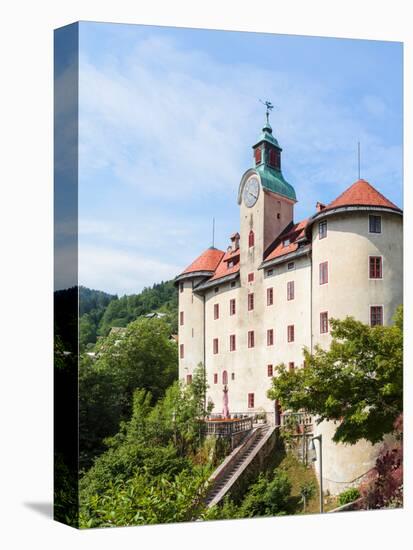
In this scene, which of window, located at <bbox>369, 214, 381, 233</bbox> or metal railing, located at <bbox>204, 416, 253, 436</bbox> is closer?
metal railing, located at <bbox>204, 416, 253, 436</bbox>

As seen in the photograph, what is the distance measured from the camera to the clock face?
634 inches

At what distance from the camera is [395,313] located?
16.6m

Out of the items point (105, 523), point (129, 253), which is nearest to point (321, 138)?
point (129, 253)

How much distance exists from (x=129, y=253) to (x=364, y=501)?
575 centimetres

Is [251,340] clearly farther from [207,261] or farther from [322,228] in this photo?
[322,228]

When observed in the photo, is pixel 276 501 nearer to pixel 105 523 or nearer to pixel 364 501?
pixel 364 501

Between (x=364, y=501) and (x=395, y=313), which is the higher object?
(x=395, y=313)

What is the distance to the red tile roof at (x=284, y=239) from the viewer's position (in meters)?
16.4

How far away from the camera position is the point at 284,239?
1666 cm

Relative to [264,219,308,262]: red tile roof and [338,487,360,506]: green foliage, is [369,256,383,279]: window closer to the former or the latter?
[264,219,308,262]: red tile roof

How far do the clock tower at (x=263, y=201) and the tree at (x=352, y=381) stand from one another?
1791 mm

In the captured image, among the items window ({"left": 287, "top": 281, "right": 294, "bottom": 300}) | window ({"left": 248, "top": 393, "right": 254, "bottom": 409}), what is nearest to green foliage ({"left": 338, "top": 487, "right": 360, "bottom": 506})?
window ({"left": 248, "top": 393, "right": 254, "bottom": 409})

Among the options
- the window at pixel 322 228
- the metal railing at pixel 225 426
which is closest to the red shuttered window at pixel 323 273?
the window at pixel 322 228

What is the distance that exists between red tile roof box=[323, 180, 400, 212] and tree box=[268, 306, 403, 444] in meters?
1.90
